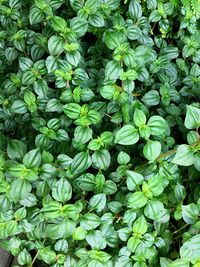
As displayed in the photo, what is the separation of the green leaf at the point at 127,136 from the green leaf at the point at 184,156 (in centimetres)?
10

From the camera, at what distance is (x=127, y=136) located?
1.04 m

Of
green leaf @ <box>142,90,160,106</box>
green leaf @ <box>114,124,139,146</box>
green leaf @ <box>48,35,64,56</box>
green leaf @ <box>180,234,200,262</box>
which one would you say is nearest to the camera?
green leaf @ <box>180,234,200,262</box>

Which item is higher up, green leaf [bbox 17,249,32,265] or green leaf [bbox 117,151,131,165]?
green leaf [bbox 117,151,131,165]

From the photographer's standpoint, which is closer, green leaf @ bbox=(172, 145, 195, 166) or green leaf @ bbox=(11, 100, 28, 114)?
green leaf @ bbox=(172, 145, 195, 166)

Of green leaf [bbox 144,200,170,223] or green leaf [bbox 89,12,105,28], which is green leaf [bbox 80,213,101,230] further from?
green leaf [bbox 89,12,105,28]

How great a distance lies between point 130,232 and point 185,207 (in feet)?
0.51

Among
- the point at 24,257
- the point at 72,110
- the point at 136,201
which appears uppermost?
the point at 72,110

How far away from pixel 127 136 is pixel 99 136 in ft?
0.45

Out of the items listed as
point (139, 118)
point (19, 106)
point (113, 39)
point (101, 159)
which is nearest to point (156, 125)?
point (139, 118)

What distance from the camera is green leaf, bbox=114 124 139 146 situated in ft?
3.38

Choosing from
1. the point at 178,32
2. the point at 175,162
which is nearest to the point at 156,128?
the point at 175,162

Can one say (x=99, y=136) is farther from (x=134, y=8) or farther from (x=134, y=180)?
(x=134, y=8)

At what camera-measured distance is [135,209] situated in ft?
3.41

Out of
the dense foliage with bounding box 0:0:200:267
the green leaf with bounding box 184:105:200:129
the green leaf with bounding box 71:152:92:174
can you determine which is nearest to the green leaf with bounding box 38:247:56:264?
the dense foliage with bounding box 0:0:200:267
